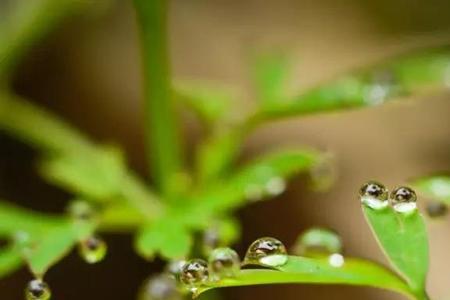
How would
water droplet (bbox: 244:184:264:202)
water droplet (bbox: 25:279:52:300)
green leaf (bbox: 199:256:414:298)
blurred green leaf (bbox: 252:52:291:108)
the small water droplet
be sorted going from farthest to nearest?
blurred green leaf (bbox: 252:52:291:108) → water droplet (bbox: 244:184:264:202) → the small water droplet → water droplet (bbox: 25:279:52:300) → green leaf (bbox: 199:256:414:298)

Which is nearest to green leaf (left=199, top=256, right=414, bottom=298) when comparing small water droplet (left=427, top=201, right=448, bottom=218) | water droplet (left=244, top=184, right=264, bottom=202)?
small water droplet (left=427, top=201, right=448, bottom=218)

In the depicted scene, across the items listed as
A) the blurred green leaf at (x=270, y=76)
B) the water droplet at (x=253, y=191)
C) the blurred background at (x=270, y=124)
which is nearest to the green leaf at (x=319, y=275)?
the water droplet at (x=253, y=191)

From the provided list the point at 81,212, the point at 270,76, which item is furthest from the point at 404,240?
the point at 270,76

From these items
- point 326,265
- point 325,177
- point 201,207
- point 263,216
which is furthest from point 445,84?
point 263,216

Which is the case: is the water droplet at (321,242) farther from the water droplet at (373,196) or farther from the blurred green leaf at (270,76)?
the blurred green leaf at (270,76)

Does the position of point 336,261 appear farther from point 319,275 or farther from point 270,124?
point 270,124

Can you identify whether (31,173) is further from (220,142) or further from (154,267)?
(220,142)

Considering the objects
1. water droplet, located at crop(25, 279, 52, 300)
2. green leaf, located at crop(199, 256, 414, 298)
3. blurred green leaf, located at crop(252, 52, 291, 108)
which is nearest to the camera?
green leaf, located at crop(199, 256, 414, 298)

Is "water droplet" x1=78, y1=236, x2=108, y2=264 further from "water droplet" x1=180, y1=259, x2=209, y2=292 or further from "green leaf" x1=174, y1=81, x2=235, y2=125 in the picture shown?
"green leaf" x1=174, y1=81, x2=235, y2=125
